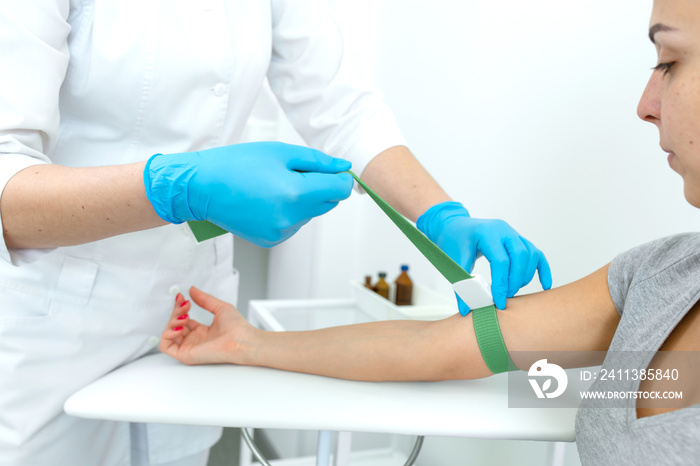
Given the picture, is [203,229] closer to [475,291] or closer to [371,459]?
[475,291]

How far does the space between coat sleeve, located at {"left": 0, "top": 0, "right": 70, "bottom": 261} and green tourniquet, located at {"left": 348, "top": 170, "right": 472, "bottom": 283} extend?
48 cm

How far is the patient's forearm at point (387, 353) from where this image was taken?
1056mm

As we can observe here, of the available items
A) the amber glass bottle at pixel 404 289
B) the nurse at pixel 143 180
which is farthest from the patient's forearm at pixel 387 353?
the amber glass bottle at pixel 404 289

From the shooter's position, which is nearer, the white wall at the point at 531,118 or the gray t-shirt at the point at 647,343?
the gray t-shirt at the point at 647,343

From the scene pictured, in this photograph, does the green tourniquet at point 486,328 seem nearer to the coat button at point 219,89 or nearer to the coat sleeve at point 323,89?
the coat button at point 219,89

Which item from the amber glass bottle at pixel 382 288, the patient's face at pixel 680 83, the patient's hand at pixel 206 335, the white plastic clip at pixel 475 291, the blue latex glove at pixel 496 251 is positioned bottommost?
the amber glass bottle at pixel 382 288

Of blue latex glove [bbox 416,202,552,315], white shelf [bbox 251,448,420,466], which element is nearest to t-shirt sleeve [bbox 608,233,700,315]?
blue latex glove [bbox 416,202,552,315]

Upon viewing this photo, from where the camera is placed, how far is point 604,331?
1.02m

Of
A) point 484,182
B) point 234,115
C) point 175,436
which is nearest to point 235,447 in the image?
point 175,436

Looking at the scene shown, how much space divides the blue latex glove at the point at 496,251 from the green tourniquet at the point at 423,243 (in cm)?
8

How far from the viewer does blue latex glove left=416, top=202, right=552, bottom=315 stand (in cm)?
104

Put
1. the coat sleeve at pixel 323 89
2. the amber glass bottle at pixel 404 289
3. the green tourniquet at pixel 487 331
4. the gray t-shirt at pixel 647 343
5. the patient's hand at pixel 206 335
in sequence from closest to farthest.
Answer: the gray t-shirt at pixel 647 343 → the green tourniquet at pixel 487 331 → the patient's hand at pixel 206 335 → the coat sleeve at pixel 323 89 → the amber glass bottle at pixel 404 289

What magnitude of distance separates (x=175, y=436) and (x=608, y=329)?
0.87 meters

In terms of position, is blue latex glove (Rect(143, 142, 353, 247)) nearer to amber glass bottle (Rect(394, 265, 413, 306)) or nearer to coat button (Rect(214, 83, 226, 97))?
coat button (Rect(214, 83, 226, 97))
